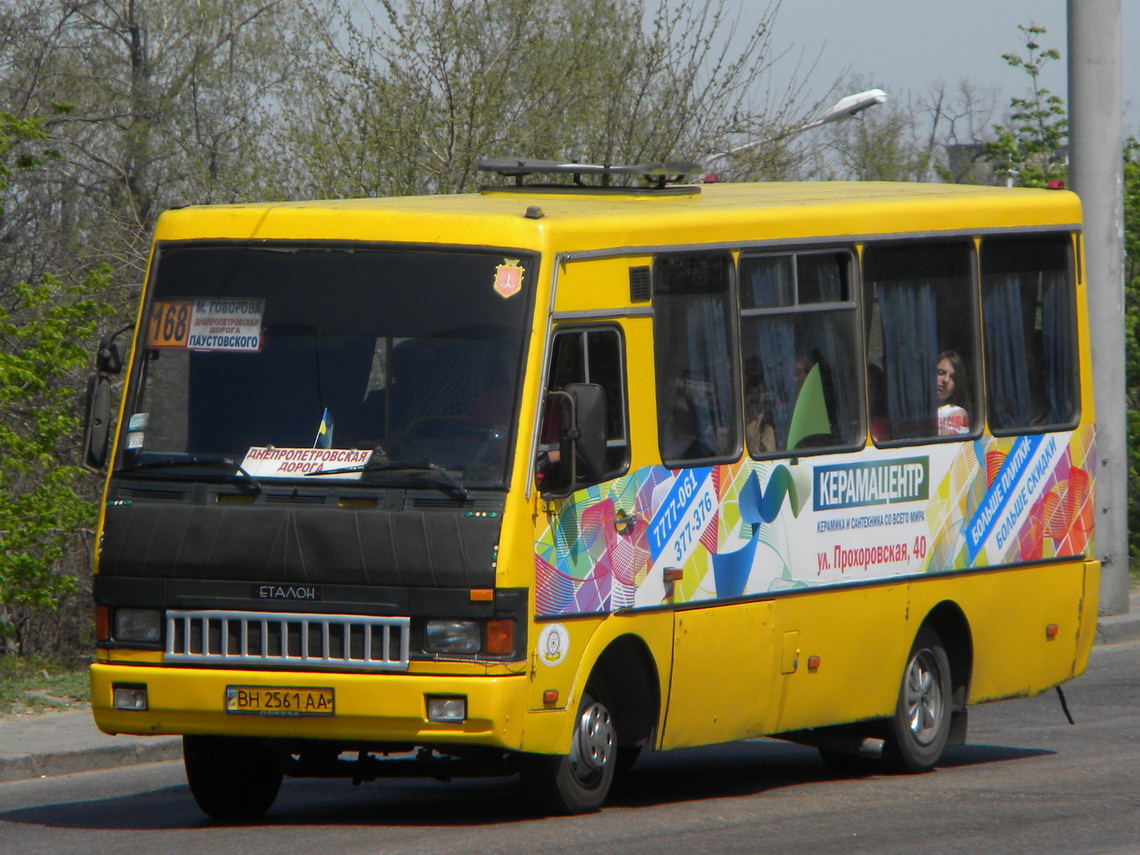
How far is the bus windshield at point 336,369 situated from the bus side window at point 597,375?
21cm

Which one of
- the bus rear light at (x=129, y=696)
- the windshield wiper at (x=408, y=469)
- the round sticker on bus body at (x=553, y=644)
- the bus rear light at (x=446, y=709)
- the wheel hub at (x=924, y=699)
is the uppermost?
the windshield wiper at (x=408, y=469)

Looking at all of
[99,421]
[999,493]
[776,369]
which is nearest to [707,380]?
[776,369]

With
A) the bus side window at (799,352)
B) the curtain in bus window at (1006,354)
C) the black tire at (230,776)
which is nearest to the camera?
the black tire at (230,776)

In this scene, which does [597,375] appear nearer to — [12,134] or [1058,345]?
[1058,345]

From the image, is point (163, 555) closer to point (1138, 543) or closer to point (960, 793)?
point (960, 793)

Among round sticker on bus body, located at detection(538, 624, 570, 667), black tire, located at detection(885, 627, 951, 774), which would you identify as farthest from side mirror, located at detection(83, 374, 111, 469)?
black tire, located at detection(885, 627, 951, 774)

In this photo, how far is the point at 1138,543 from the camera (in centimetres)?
2341

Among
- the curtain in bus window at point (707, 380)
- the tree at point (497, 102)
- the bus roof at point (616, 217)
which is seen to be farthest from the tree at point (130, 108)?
the curtain in bus window at point (707, 380)

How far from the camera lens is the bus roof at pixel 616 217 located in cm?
860

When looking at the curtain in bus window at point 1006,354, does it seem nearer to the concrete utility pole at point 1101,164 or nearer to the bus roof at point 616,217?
the bus roof at point 616,217

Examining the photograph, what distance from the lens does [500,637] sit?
26.5 ft

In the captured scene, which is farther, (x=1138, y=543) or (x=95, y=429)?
(x=1138, y=543)

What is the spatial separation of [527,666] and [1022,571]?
420cm

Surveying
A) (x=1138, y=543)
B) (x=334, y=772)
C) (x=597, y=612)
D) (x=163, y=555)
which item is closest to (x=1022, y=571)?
(x=597, y=612)
